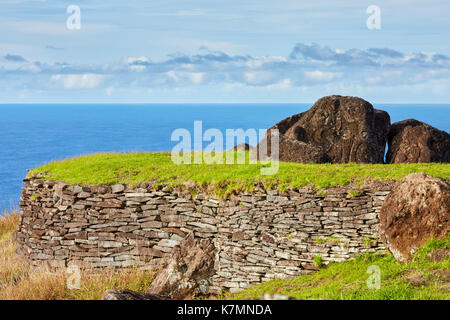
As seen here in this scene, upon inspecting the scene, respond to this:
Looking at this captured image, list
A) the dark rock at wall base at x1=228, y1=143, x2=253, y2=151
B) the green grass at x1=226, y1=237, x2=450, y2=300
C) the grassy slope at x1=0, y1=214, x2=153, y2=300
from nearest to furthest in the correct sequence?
the green grass at x1=226, y1=237, x2=450, y2=300
the grassy slope at x1=0, y1=214, x2=153, y2=300
the dark rock at wall base at x1=228, y1=143, x2=253, y2=151

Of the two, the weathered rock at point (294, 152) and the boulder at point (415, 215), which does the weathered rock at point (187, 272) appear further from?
the weathered rock at point (294, 152)

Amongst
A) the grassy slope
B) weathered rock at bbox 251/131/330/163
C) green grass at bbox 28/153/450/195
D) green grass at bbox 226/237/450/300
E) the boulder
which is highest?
weathered rock at bbox 251/131/330/163

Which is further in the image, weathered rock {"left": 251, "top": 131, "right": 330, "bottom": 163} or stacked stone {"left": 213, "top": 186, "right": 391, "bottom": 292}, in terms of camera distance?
weathered rock {"left": 251, "top": 131, "right": 330, "bottom": 163}

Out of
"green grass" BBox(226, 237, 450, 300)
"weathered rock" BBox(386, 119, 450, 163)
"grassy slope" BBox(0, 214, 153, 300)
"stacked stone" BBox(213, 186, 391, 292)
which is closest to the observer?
"green grass" BBox(226, 237, 450, 300)

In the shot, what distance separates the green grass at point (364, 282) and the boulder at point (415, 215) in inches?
9.5

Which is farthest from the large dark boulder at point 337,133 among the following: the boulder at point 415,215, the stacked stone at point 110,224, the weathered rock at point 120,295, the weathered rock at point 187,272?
the weathered rock at point 120,295

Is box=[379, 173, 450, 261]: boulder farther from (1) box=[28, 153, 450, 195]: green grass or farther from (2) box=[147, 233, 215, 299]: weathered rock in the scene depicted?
(2) box=[147, 233, 215, 299]: weathered rock

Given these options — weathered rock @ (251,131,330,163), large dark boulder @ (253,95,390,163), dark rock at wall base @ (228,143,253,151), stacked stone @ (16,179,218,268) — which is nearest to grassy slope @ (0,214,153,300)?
stacked stone @ (16,179,218,268)

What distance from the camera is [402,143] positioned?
16938 mm

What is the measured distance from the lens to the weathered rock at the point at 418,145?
16.3m

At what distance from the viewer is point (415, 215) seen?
10359mm

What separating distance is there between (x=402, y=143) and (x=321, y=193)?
6.97 meters

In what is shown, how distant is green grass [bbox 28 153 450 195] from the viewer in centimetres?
1202

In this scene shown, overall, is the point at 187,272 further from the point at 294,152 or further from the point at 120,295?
the point at 294,152
